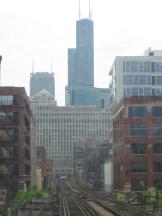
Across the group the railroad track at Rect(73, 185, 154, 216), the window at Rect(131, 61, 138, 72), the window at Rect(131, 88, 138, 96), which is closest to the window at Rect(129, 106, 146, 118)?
the railroad track at Rect(73, 185, 154, 216)

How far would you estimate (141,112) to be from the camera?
11694 centimetres

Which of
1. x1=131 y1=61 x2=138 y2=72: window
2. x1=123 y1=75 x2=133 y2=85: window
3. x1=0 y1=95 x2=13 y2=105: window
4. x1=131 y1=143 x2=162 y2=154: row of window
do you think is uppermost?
x1=131 y1=61 x2=138 y2=72: window

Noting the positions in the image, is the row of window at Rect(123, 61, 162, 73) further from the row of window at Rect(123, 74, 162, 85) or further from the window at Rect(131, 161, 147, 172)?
the window at Rect(131, 161, 147, 172)

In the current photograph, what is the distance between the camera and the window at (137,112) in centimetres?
11688

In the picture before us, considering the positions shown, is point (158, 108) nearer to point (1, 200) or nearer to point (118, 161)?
point (118, 161)

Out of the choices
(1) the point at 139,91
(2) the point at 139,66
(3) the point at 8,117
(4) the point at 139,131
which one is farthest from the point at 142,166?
(2) the point at 139,66

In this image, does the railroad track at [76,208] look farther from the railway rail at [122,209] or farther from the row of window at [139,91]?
the row of window at [139,91]

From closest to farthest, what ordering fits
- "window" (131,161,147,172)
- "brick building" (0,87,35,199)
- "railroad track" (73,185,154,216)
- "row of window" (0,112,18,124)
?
"railroad track" (73,185,154,216) < "brick building" (0,87,35,199) < "row of window" (0,112,18,124) < "window" (131,161,147,172)

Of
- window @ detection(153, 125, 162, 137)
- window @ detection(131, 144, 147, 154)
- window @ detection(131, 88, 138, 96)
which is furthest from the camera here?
window @ detection(131, 88, 138, 96)

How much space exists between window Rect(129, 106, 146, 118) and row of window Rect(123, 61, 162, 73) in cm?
7588

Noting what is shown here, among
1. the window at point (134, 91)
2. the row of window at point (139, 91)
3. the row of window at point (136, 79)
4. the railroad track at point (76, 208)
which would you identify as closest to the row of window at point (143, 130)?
the railroad track at point (76, 208)

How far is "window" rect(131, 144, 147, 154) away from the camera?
116 meters

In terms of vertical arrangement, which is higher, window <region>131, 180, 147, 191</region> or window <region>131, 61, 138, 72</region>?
window <region>131, 61, 138, 72</region>

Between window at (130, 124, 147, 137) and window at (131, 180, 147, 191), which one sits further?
window at (130, 124, 147, 137)
